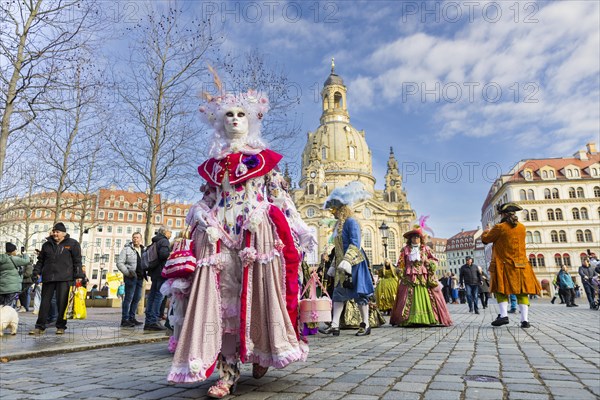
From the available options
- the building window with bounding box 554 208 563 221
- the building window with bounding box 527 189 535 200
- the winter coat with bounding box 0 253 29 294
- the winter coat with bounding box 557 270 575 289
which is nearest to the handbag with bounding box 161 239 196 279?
the winter coat with bounding box 0 253 29 294

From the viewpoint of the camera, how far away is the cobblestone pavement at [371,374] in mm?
3104

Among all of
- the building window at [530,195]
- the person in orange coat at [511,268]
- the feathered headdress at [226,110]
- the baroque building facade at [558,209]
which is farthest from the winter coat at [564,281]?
the building window at [530,195]

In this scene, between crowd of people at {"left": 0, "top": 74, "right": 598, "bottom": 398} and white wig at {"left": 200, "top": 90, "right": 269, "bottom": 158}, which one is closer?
crowd of people at {"left": 0, "top": 74, "right": 598, "bottom": 398}

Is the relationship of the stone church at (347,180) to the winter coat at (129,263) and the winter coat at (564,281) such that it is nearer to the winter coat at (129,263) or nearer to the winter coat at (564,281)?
the winter coat at (564,281)

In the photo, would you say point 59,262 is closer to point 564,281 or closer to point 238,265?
point 238,265

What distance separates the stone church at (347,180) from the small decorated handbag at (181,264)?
263 ft

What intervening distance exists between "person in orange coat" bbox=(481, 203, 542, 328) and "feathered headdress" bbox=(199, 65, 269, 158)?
19.9 feet

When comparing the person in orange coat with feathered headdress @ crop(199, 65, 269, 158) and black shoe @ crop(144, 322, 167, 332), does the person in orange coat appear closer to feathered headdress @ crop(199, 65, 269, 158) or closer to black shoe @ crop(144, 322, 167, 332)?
feathered headdress @ crop(199, 65, 269, 158)

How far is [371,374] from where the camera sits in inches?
147

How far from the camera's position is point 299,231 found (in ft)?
12.5

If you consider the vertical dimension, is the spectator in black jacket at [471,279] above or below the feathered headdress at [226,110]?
below

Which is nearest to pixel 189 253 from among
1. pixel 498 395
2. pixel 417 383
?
pixel 417 383

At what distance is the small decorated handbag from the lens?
3174 mm

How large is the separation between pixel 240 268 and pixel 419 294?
6.54m
